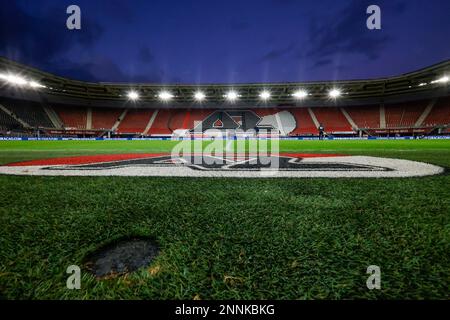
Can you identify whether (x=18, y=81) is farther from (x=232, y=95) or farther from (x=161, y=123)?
(x=232, y=95)

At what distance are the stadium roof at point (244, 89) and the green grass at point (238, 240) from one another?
28.9 metres

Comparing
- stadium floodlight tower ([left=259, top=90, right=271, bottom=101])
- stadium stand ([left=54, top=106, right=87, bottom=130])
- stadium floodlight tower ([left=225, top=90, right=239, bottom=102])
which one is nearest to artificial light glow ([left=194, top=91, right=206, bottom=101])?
stadium floodlight tower ([left=225, top=90, right=239, bottom=102])

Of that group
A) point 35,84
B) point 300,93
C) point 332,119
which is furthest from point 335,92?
point 35,84

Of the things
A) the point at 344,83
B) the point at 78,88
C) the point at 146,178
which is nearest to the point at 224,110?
the point at 344,83

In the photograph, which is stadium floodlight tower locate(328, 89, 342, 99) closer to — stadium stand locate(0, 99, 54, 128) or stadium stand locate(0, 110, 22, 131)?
stadium stand locate(0, 99, 54, 128)

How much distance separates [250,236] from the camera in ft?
4.10

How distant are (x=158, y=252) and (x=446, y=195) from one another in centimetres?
247

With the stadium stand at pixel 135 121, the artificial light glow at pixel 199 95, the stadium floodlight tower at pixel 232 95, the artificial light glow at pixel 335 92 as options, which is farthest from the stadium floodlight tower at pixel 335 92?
the stadium stand at pixel 135 121

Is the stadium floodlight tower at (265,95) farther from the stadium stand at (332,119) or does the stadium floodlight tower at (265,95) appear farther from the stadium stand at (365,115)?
the stadium stand at (365,115)

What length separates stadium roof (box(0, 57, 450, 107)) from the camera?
25.9 m

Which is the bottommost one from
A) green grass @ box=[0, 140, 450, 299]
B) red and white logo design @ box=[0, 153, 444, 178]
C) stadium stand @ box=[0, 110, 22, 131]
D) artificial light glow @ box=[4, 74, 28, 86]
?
green grass @ box=[0, 140, 450, 299]

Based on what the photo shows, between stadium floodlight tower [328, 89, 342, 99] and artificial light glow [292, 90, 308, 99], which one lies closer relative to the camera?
stadium floodlight tower [328, 89, 342, 99]

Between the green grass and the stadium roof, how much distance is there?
28.9 meters

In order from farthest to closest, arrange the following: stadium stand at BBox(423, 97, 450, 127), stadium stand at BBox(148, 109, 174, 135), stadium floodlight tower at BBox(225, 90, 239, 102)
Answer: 1. stadium stand at BBox(148, 109, 174, 135)
2. stadium floodlight tower at BBox(225, 90, 239, 102)
3. stadium stand at BBox(423, 97, 450, 127)
